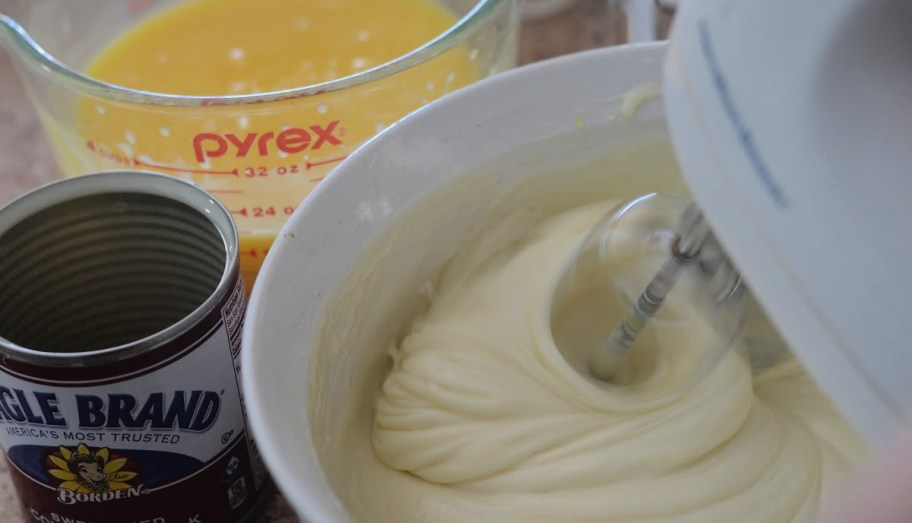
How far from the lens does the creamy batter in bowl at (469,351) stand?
48 centimetres

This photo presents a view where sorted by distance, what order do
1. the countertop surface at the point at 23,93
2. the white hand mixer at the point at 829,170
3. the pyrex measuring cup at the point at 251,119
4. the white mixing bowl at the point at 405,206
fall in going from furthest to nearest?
the countertop surface at the point at 23,93, the pyrex measuring cup at the point at 251,119, the white mixing bowl at the point at 405,206, the white hand mixer at the point at 829,170

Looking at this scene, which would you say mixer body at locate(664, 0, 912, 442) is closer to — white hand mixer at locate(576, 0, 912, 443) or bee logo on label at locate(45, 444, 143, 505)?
white hand mixer at locate(576, 0, 912, 443)

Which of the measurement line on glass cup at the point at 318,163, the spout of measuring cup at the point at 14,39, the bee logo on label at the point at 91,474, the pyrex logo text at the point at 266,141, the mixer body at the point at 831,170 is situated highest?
the mixer body at the point at 831,170

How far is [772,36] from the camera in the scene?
1.04 ft

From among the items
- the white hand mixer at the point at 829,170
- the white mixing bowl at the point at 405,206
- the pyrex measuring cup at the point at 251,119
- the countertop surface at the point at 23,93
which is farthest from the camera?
the countertop surface at the point at 23,93

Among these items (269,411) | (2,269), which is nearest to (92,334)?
(2,269)

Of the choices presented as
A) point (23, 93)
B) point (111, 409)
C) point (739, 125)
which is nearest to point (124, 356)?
point (111, 409)

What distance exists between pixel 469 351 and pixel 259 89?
0.93ft

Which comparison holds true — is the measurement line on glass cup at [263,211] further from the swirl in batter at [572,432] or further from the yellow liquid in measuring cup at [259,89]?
the swirl in batter at [572,432]

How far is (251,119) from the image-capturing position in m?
0.58

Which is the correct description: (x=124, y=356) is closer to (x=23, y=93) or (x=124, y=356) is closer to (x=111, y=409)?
(x=111, y=409)

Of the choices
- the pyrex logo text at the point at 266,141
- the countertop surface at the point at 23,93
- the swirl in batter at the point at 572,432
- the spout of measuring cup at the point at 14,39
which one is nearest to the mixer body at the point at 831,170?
the swirl in batter at the point at 572,432

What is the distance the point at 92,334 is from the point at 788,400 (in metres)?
0.44

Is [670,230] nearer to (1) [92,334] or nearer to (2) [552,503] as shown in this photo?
(2) [552,503]
